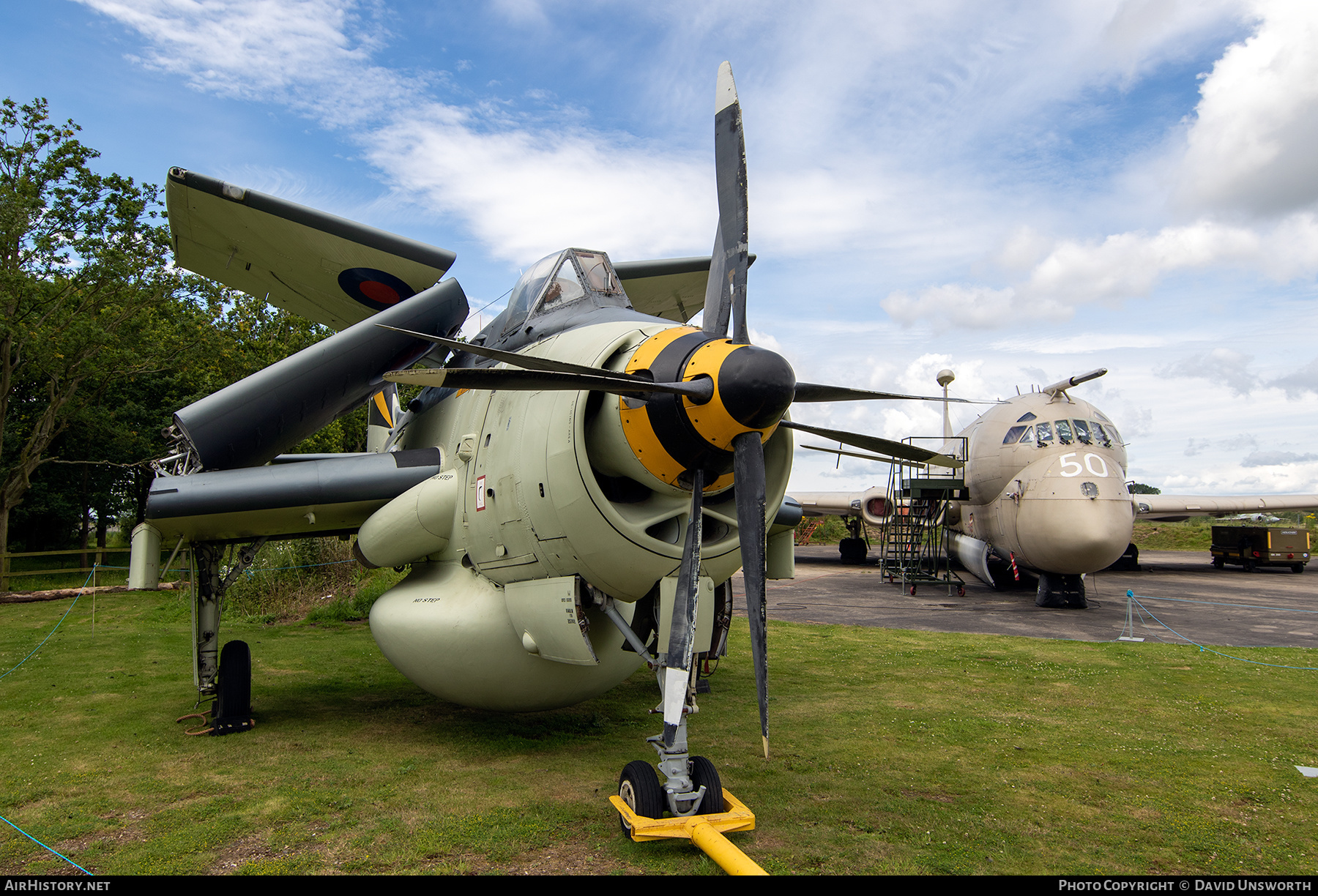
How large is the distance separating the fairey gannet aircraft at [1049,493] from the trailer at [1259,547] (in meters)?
11.0

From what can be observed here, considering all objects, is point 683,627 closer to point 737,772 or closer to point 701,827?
point 701,827

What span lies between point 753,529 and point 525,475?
64.7 inches

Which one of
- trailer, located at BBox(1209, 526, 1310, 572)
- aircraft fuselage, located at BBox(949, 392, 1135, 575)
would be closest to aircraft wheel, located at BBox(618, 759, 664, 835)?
aircraft fuselage, located at BBox(949, 392, 1135, 575)

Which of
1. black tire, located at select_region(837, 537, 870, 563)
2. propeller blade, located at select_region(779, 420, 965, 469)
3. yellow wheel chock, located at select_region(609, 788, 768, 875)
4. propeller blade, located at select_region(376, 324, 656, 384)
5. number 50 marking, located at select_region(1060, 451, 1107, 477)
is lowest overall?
yellow wheel chock, located at select_region(609, 788, 768, 875)

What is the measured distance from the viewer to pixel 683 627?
4.10 metres

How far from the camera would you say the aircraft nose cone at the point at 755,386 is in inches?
149

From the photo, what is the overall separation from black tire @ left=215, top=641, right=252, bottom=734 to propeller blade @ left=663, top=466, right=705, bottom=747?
15.9ft

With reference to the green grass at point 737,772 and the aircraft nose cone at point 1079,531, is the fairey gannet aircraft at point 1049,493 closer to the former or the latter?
the aircraft nose cone at point 1079,531

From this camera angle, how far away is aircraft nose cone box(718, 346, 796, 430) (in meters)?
3.79

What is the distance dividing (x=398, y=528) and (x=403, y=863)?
287 centimetres

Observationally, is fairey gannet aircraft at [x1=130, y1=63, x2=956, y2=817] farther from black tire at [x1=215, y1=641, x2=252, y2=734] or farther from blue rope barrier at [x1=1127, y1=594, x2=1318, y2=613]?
blue rope barrier at [x1=1127, y1=594, x2=1318, y2=613]

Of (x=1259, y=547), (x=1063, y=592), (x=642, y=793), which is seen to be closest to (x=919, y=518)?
(x=1063, y=592)

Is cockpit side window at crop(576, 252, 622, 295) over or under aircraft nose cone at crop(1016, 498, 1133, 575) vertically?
over

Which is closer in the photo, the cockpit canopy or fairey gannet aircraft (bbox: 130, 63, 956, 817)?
fairey gannet aircraft (bbox: 130, 63, 956, 817)
